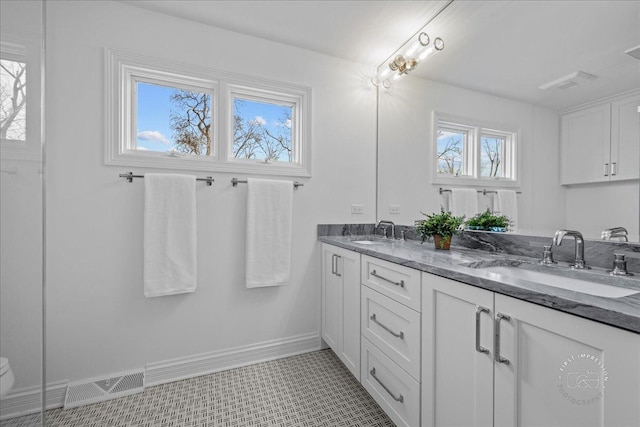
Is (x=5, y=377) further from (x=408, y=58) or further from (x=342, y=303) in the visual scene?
(x=408, y=58)

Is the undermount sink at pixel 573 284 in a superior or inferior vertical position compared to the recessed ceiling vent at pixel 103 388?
superior

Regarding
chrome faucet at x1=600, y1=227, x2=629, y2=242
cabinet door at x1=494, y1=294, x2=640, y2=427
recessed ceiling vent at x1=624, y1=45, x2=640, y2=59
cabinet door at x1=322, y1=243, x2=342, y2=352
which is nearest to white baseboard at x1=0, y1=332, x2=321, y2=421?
cabinet door at x1=322, y1=243, x2=342, y2=352

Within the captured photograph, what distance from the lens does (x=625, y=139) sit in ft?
3.35

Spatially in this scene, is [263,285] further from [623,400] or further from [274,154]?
[623,400]

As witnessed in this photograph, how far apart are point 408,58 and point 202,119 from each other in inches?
64.2

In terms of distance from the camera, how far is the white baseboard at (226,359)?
73.2 inches

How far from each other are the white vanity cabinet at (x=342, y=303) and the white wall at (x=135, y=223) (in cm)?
18

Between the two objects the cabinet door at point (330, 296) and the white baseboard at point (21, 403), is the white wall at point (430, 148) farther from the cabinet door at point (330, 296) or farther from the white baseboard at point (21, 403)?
the white baseboard at point (21, 403)

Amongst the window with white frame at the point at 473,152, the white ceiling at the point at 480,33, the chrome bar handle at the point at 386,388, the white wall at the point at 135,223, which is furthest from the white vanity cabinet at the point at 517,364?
the white wall at the point at 135,223

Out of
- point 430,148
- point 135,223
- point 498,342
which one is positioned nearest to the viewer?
point 498,342

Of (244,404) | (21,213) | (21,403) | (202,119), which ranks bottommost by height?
(244,404)

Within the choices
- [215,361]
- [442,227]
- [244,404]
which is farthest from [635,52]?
[215,361]

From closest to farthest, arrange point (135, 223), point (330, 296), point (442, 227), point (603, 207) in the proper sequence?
point (603, 207) → point (442, 227) → point (135, 223) → point (330, 296)

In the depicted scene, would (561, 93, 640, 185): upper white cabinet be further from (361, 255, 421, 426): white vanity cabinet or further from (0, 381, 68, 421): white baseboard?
(0, 381, 68, 421): white baseboard
